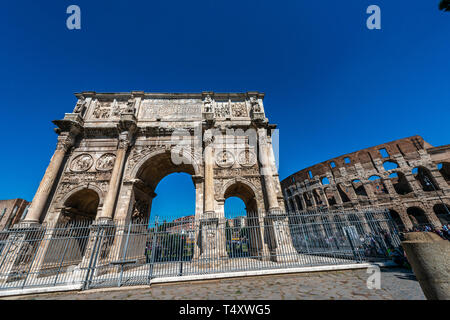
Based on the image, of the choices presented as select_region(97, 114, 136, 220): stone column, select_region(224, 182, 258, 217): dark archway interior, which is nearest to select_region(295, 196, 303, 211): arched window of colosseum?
select_region(224, 182, 258, 217): dark archway interior

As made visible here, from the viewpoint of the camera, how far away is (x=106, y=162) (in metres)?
11.8

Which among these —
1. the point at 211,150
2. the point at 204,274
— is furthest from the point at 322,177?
the point at 204,274

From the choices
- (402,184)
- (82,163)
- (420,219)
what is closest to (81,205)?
(82,163)

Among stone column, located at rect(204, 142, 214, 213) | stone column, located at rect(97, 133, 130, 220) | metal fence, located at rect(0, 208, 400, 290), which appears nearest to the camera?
metal fence, located at rect(0, 208, 400, 290)

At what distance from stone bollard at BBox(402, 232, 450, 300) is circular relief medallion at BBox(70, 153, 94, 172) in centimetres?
1473

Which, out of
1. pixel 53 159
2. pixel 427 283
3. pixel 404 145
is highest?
pixel 404 145

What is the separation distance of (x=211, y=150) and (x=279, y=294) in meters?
8.81

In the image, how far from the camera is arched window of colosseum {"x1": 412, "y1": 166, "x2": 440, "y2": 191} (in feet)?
61.9

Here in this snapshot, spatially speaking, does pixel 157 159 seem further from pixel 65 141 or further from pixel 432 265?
pixel 432 265

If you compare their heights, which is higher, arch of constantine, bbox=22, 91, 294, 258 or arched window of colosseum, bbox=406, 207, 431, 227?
arch of constantine, bbox=22, 91, 294, 258

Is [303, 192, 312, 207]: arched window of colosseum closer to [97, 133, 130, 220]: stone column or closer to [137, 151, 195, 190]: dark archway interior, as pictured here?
[137, 151, 195, 190]: dark archway interior

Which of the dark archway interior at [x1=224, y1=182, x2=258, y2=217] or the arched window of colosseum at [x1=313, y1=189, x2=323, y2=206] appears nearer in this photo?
the dark archway interior at [x1=224, y1=182, x2=258, y2=217]

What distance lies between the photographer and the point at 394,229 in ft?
24.2
